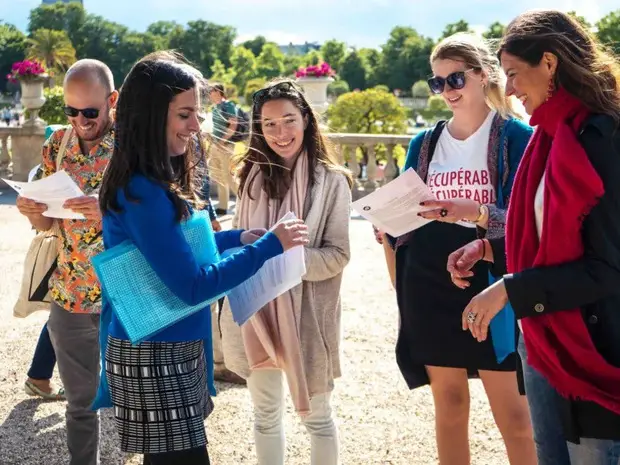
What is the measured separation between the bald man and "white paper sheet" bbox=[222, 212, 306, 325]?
847 mm

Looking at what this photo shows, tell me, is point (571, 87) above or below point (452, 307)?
above

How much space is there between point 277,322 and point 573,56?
5.22 feet

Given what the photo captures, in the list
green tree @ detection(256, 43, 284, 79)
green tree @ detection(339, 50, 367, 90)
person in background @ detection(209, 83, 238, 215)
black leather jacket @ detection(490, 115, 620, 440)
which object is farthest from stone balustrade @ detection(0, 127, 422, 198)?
green tree @ detection(339, 50, 367, 90)

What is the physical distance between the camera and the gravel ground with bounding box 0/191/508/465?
4.25m

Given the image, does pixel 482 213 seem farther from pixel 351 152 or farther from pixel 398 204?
pixel 351 152

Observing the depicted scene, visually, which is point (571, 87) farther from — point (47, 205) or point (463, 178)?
point (47, 205)

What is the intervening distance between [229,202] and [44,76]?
5.58m

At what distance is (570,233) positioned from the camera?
2258 millimetres

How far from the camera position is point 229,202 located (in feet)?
40.3

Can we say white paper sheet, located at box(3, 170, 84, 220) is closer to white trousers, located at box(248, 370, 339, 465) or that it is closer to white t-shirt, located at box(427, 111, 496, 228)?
white trousers, located at box(248, 370, 339, 465)

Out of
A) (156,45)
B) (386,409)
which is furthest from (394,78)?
(386,409)

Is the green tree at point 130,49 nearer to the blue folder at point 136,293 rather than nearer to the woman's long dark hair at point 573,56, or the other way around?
the blue folder at point 136,293

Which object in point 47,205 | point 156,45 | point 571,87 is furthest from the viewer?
point 156,45

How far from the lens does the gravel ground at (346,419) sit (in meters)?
4.25
